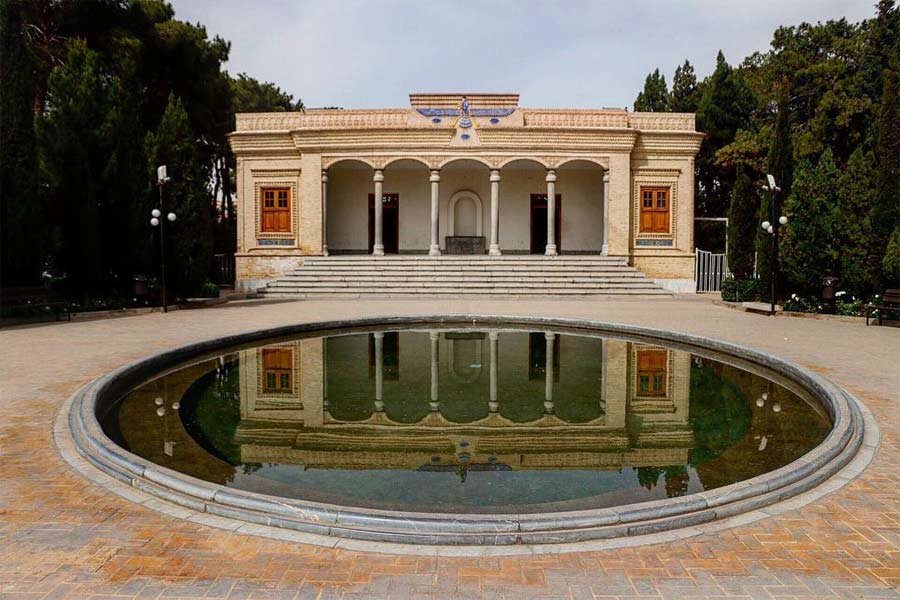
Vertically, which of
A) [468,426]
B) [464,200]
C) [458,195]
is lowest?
[468,426]

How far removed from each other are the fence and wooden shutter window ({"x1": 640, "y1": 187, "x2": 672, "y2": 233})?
1736 millimetres

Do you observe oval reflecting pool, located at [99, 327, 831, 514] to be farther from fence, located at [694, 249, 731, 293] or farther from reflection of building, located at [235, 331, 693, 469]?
fence, located at [694, 249, 731, 293]

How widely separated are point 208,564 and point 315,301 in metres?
16.1

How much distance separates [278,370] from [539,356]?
13.4 feet

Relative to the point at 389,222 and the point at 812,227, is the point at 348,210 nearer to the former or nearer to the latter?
the point at 389,222

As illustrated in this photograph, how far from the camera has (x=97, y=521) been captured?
3.70 m

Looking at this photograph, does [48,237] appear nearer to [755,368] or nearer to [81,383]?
[81,383]

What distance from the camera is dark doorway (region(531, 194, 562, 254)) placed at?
87.6 feet

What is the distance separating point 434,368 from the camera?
9102 mm

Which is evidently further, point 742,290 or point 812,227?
point 742,290

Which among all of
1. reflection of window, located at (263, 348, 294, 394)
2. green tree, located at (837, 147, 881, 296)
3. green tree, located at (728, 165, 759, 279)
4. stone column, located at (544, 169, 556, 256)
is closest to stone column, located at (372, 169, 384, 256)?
stone column, located at (544, 169, 556, 256)

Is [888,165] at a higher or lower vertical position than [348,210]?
lower

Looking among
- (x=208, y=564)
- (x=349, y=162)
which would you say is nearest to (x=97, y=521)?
(x=208, y=564)

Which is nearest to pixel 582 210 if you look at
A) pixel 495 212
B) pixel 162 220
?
pixel 495 212
